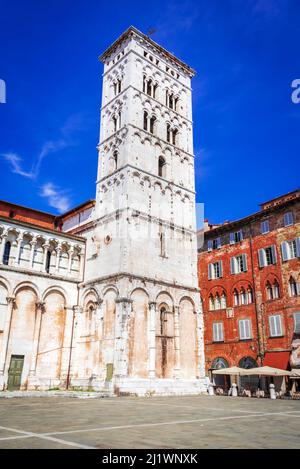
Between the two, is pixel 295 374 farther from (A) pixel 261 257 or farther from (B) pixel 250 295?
(A) pixel 261 257

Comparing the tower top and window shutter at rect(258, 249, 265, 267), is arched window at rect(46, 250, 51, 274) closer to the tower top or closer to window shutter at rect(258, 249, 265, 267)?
window shutter at rect(258, 249, 265, 267)

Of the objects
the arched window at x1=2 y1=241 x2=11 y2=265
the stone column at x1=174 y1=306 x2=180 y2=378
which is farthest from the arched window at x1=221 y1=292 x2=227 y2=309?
the arched window at x1=2 y1=241 x2=11 y2=265

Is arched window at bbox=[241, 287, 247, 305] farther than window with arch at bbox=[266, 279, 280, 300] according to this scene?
Yes

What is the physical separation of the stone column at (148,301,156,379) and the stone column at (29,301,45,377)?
8.15 m

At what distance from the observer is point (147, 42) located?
127 feet

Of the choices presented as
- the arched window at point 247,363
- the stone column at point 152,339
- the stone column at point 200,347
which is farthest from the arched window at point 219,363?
the stone column at point 152,339

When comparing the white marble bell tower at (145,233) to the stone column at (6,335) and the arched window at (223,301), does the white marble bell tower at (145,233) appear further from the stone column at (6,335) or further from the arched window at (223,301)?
the arched window at (223,301)

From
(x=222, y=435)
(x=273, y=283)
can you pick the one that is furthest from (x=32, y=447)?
(x=273, y=283)

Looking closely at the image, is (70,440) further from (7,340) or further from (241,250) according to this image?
(241,250)

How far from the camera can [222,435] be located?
8.89 metres

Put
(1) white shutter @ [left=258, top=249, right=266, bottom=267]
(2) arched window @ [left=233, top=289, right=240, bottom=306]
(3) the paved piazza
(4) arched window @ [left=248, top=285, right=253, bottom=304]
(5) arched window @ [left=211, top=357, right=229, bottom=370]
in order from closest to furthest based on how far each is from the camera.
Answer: (3) the paved piazza
(1) white shutter @ [left=258, top=249, right=266, bottom=267]
(4) arched window @ [left=248, top=285, right=253, bottom=304]
(5) arched window @ [left=211, top=357, right=229, bottom=370]
(2) arched window @ [left=233, top=289, right=240, bottom=306]

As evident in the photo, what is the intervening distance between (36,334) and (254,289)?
64.5 feet

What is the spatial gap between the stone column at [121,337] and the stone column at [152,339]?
2.13 m

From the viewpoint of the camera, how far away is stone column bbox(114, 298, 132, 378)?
25.6 m
